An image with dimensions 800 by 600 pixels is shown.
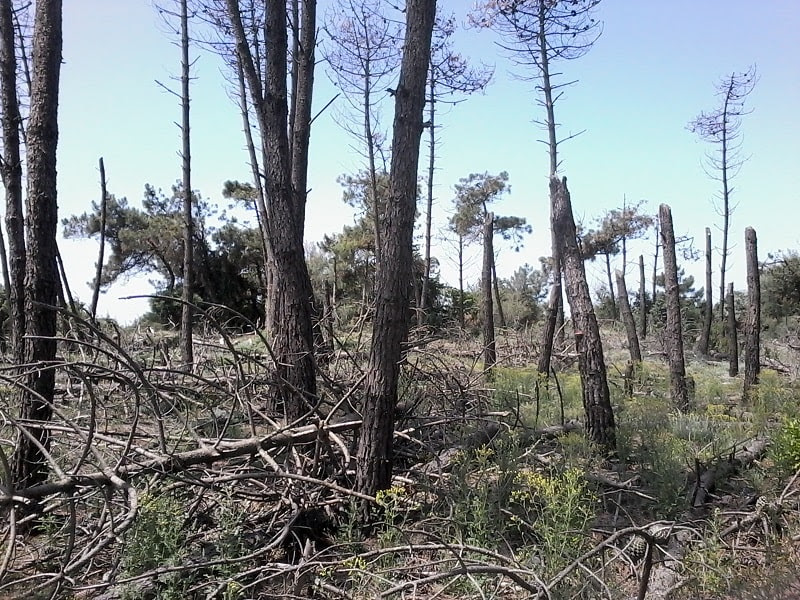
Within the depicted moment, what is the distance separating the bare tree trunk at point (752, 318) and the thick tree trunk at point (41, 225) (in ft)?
31.1

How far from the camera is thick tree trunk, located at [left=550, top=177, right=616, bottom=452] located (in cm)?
599

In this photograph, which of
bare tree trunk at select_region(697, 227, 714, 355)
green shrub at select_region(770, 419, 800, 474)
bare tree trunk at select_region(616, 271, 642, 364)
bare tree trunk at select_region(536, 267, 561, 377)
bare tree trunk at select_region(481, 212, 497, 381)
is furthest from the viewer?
bare tree trunk at select_region(697, 227, 714, 355)

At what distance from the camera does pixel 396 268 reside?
4539mm

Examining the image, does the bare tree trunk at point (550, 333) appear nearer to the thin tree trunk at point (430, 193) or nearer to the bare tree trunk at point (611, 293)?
the thin tree trunk at point (430, 193)

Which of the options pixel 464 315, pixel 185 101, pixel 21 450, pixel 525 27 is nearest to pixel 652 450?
pixel 21 450

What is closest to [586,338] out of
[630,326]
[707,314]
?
[630,326]

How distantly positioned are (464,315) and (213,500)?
17878 millimetres

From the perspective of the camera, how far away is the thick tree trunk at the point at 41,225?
15.0 feet

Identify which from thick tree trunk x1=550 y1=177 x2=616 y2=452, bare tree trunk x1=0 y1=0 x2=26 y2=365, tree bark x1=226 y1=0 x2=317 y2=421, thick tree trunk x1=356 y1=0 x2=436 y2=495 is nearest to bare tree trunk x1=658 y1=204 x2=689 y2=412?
thick tree trunk x1=550 y1=177 x2=616 y2=452

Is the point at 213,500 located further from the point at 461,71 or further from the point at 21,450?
the point at 461,71

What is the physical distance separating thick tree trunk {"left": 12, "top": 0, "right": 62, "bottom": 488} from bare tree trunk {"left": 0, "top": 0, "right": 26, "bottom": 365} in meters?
0.20

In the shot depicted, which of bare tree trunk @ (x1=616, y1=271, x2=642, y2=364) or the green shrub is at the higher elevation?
bare tree trunk @ (x1=616, y1=271, x2=642, y2=364)

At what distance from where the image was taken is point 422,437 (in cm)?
552

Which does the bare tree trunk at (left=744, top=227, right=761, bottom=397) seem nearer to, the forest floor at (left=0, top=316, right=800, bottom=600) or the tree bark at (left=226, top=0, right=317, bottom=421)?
the forest floor at (left=0, top=316, right=800, bottom=600)
